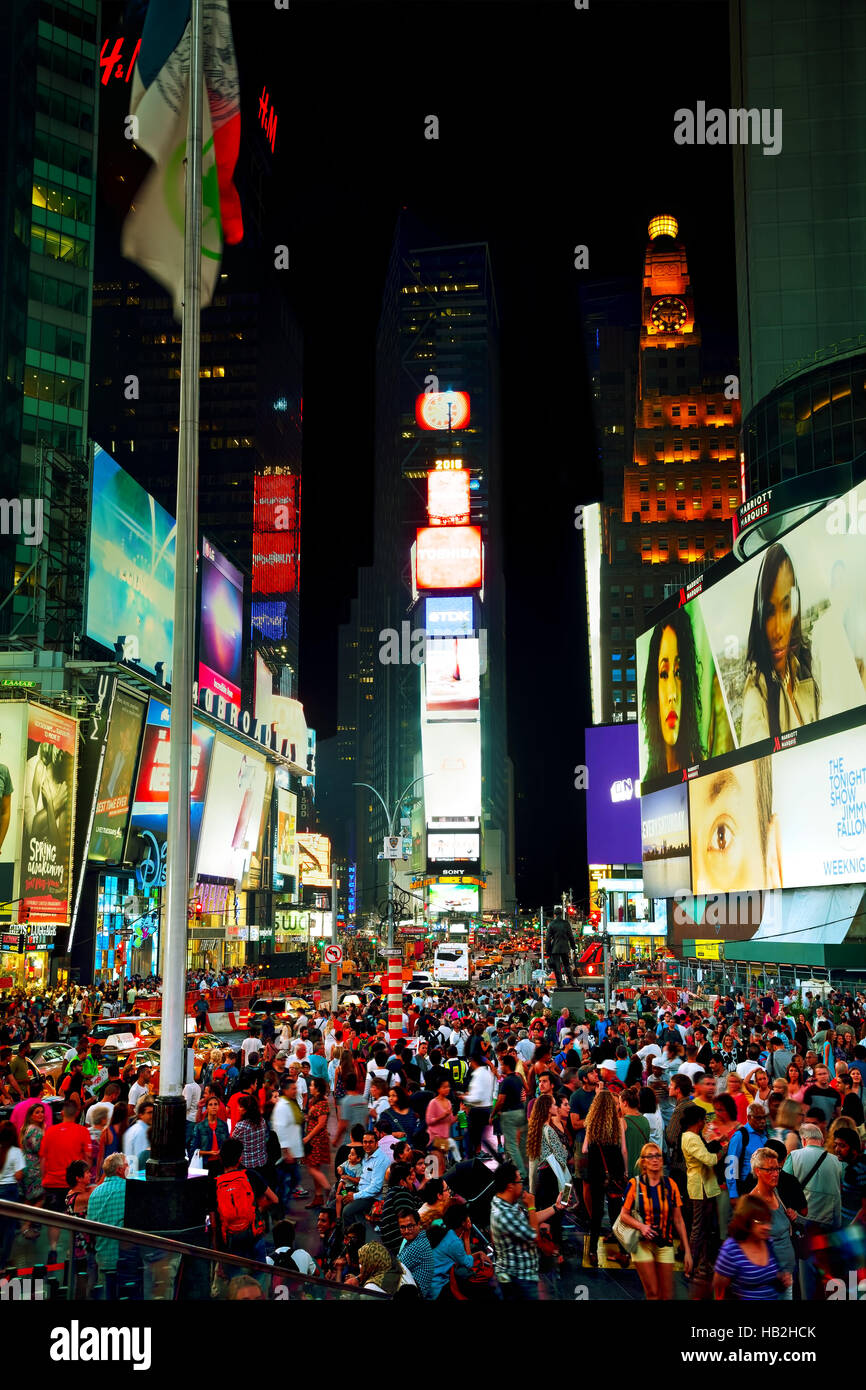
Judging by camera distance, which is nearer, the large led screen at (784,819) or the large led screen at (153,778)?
the large led screen at (784,819)

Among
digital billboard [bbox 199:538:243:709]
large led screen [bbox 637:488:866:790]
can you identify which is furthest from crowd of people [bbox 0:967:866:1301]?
digital billboard [bbox 199:538:243:709]

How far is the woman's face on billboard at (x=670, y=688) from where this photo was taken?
57025 mm

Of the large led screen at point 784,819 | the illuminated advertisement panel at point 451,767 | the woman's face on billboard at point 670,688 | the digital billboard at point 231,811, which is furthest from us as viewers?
the illuminated advertisement panel at point 451,767

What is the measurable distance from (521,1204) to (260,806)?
84.9m

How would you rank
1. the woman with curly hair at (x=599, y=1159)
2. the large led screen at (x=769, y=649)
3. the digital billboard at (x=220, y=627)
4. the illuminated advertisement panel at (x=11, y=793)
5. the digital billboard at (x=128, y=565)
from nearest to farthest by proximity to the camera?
the woman with curly hair at (x=599, y=1159), the large led screen at (x=769, y=649), the illuminated advertisement panel at (x=11, y=793), the digital billboard at (x=128, y=565), the digital billboard at (x=220, y=627)

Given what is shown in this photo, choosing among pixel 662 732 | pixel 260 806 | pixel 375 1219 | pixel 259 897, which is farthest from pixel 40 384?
pixel 375 1219

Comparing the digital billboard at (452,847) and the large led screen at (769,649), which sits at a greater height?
the large led screen at (769,649)

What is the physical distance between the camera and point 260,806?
92.9 meters

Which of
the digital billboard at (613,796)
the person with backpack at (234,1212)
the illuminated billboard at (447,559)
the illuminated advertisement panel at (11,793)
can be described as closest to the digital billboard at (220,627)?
the illuminated billboard at (447,559)

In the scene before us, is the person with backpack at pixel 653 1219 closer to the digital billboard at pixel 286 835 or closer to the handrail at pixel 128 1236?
the handrail at pixel 128 1236

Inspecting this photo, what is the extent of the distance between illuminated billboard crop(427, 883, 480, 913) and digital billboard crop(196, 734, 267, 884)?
118 ft

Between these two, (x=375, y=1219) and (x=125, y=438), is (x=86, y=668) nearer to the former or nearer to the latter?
(x=375, y=1219)

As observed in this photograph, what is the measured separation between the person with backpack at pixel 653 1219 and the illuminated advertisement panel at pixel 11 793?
150ft

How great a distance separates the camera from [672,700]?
190 feet
